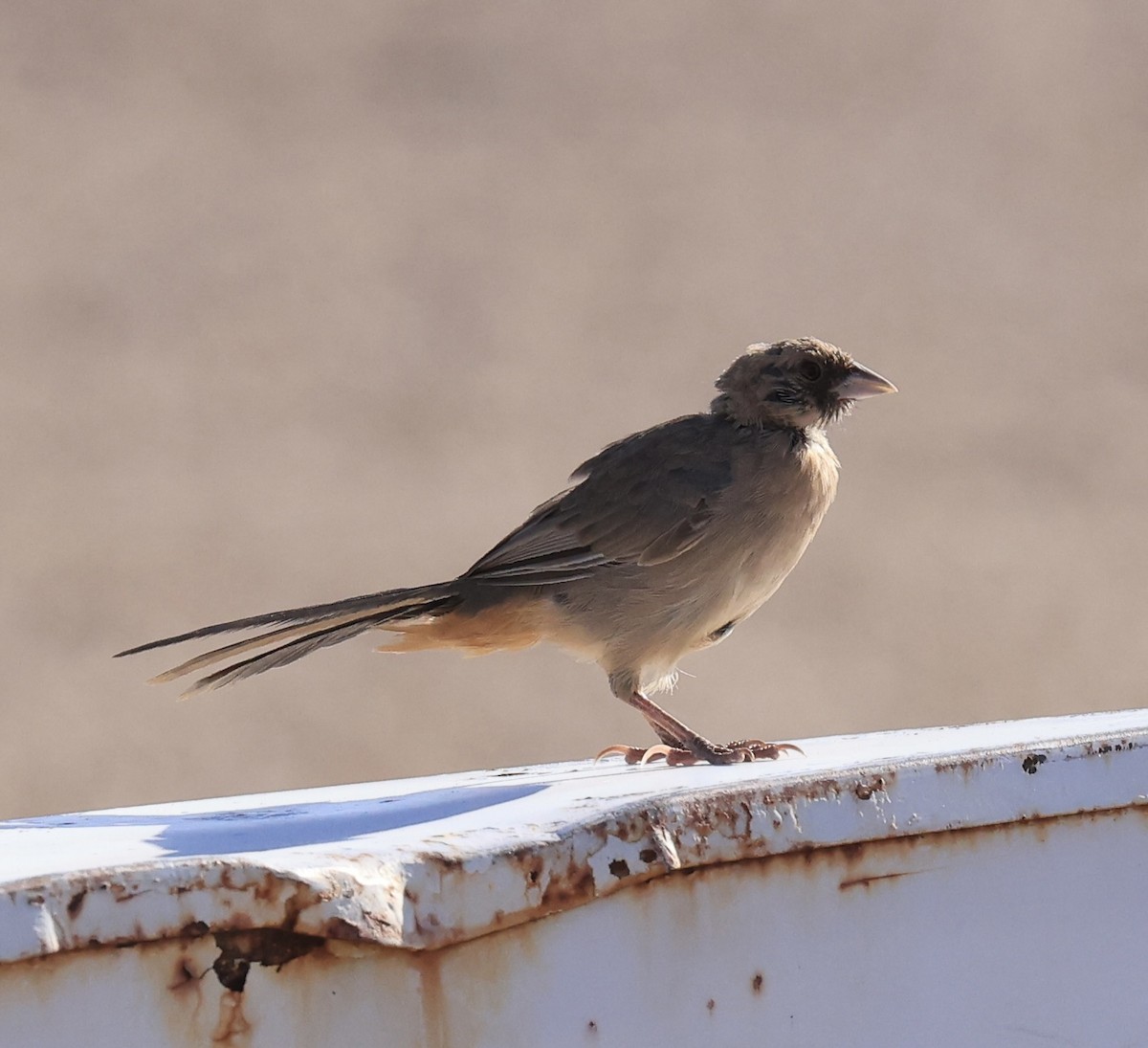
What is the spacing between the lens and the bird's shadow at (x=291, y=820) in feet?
6.73

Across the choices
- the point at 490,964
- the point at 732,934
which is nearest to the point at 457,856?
the point at 490,964

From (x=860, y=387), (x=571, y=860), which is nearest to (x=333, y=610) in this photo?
(x=860, y=387)

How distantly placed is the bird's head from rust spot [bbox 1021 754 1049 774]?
2.54 m

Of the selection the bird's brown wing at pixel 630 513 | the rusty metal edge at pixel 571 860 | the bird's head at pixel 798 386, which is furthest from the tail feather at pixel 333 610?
the rusty metal edge at pixel 571 860

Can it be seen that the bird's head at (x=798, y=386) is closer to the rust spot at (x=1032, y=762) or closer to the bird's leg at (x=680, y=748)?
the bird's leg at (x=680, y=748)

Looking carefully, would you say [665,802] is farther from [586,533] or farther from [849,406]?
[849,406]

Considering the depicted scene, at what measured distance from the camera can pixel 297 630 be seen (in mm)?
3932

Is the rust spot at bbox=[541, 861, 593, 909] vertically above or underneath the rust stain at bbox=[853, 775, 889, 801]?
underneath

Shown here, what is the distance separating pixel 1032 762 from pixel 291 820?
1033mm

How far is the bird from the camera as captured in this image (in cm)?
436

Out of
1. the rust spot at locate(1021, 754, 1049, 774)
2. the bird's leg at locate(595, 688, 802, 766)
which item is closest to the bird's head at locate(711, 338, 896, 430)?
the bird's leg at locate(595, 688, 802, 766)

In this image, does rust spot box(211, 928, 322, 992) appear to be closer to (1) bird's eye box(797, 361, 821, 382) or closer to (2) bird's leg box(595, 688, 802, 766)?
(2) bird's leg box(595, 688, 802, 766)

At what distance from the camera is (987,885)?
214 cm

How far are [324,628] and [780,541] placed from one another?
126 centimetres
